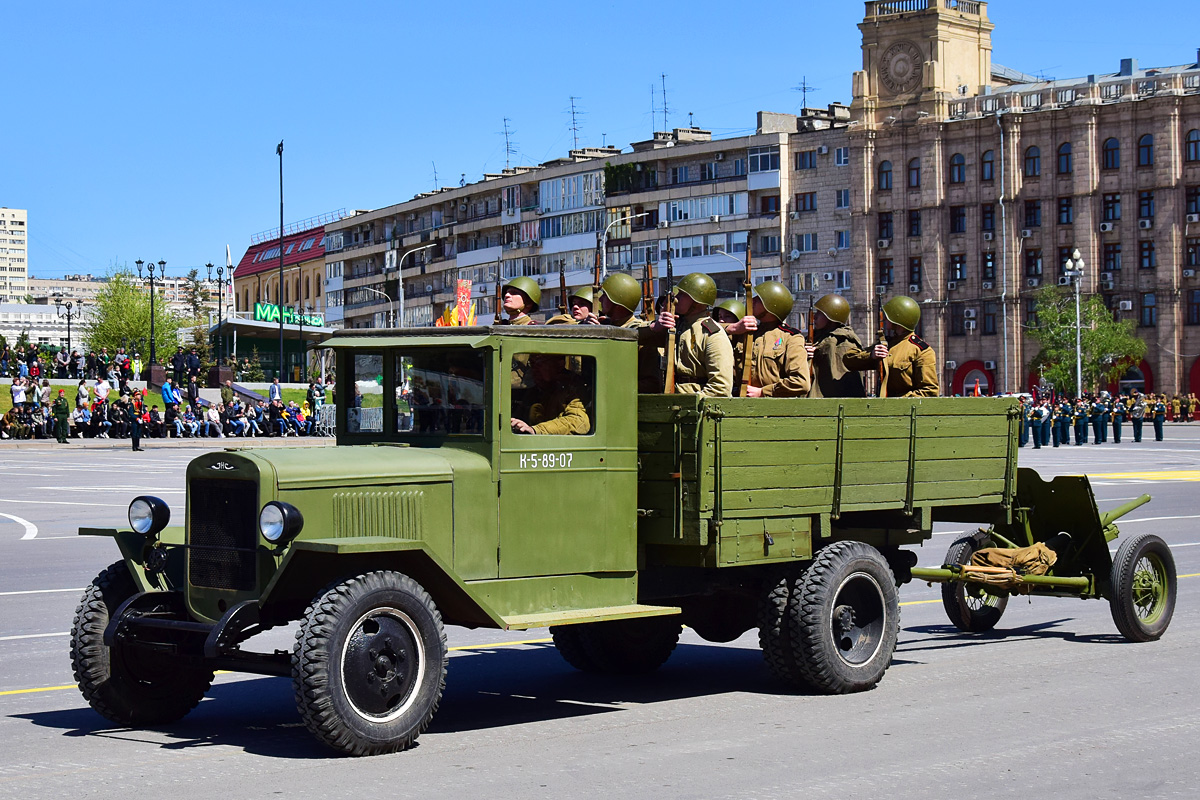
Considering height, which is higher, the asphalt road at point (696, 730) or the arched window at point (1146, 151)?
the arched window at point (1146, 151)

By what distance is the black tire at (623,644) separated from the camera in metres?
10.5

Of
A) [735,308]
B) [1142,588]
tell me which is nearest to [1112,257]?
[1142,588]

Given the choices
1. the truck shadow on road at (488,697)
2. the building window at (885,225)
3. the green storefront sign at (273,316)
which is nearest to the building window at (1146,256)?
the building window at (885,225)

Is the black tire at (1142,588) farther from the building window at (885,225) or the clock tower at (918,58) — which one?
the building window at (885,225)

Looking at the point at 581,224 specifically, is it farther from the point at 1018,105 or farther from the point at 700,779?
the point at 700,779

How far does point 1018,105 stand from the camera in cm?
9056

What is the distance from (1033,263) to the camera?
9019cm

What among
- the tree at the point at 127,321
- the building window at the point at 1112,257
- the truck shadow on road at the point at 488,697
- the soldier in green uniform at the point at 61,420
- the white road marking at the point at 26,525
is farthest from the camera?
the tree at the point at 127,321

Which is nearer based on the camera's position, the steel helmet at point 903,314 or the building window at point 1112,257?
the steel helmet at point 903,314

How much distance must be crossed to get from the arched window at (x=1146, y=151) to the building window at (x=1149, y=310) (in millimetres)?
6719

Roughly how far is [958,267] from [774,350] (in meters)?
84.3

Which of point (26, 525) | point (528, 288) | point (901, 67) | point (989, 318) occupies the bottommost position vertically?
point (26, 525)

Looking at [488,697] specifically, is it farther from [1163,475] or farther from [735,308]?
[1163,475]

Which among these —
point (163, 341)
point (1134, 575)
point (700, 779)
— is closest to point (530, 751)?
point (700, 779)
